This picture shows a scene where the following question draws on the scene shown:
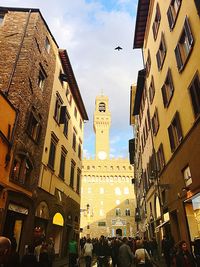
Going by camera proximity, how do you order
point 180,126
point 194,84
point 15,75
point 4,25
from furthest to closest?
1. point 4,25
2. point 15,75
3. point 180,126
4. point 194,84

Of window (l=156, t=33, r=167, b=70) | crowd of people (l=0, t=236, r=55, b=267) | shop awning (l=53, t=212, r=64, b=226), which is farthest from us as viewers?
shop awning (l=53, t=212, r=64, b=226)

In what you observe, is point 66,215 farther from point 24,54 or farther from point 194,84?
point 194,84

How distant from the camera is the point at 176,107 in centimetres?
1252

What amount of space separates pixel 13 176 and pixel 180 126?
8391 millimetres

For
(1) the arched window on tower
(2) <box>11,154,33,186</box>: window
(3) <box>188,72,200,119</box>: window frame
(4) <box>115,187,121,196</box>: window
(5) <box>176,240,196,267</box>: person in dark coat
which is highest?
(1) the arched window on tower

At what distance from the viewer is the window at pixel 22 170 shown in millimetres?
11227

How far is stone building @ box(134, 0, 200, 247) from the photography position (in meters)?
9.98

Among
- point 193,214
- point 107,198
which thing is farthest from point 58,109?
point 107,198

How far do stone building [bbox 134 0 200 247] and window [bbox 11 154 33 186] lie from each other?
25.6ft

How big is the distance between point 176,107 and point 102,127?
239 ft

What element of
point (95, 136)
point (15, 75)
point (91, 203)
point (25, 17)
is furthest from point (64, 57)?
point (95, 136)

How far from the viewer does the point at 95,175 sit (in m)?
69.0

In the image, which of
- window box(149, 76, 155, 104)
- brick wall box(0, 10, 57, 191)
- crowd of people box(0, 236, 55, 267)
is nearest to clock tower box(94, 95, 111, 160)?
window box(149, 76, 155, 104)

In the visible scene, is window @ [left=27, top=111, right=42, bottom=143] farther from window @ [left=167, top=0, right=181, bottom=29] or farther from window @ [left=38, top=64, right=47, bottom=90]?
window @ [left=167, top=0, right=181, bottom=29]
